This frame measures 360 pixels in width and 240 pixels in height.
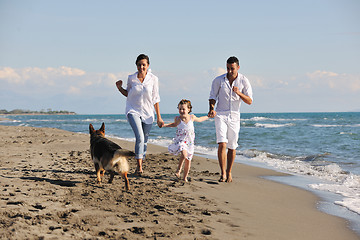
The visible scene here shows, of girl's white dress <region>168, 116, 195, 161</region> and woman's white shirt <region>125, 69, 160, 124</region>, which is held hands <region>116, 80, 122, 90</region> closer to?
woman's white shirt <region>125, 69, 160, 124</region>

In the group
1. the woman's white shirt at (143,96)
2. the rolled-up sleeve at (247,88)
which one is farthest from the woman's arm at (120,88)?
the rolled-up sleeve at (247,88)

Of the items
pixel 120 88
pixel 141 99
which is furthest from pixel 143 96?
pixel 120 88

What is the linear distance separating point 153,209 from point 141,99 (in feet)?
7.73

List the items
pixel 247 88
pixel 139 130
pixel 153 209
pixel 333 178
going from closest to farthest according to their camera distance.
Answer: pixel 153 209
pixel 139 130
pixel 247 88
pixel 333 178

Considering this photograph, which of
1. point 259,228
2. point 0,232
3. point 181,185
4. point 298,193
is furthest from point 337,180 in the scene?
point 0,232

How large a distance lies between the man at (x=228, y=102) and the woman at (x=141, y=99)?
3.48 feet

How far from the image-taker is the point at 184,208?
3.89m

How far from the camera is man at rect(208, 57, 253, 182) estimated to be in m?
5.65

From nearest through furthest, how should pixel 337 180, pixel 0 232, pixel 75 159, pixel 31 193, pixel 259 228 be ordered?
1. pixel 0 232
2. pixel 259 228
3. pixel 31 193
4. pixel 337 180
5. pixel 75 159

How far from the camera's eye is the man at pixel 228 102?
223 inches

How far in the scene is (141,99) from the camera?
5.60m

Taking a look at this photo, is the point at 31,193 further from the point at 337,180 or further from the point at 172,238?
the point at 337,180

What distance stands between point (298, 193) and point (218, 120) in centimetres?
190

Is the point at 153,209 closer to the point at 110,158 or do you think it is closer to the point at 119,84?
the point at 110,158
